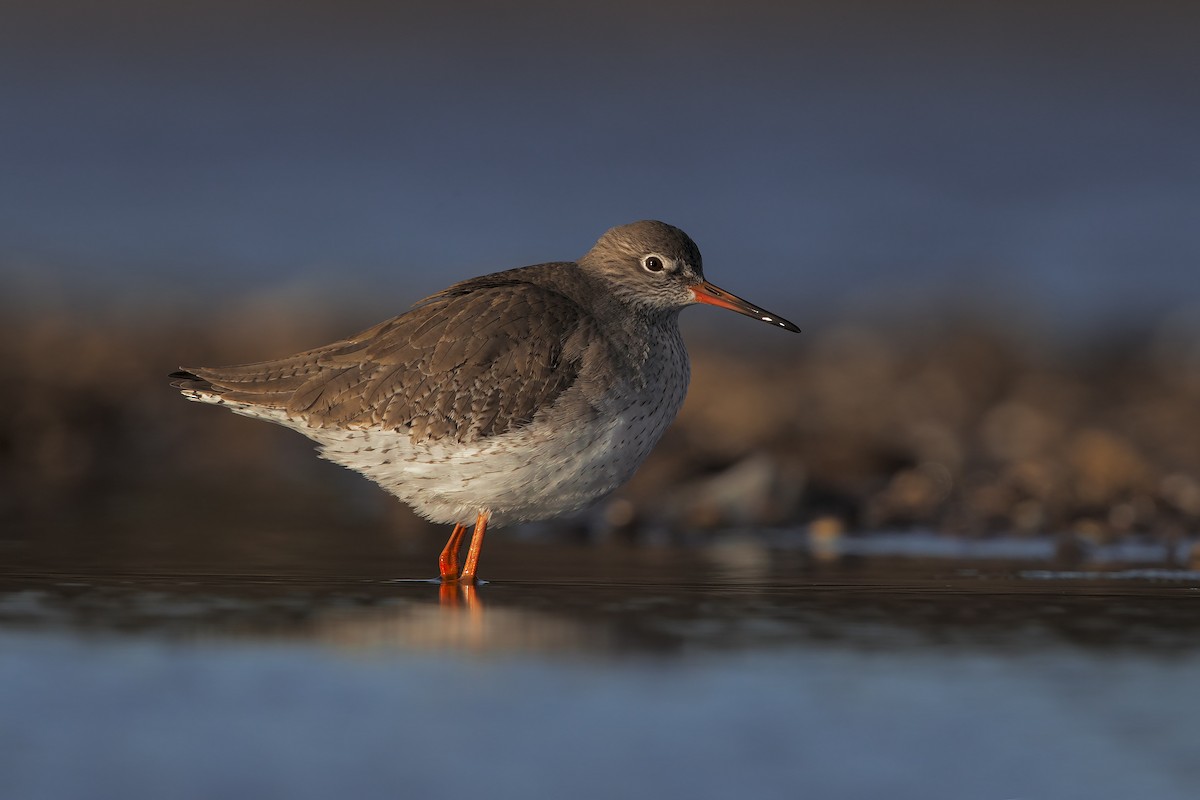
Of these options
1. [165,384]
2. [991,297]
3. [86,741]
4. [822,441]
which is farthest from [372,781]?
[991,297]

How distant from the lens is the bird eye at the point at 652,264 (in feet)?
33.9

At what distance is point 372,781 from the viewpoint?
4.82m

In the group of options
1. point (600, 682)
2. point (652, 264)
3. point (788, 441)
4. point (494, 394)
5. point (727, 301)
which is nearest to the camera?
point (600, 682)

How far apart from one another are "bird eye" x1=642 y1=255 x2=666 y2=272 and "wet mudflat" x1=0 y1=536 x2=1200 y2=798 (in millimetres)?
2215

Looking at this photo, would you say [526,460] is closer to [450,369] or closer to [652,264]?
[450,369]

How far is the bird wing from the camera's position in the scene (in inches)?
366

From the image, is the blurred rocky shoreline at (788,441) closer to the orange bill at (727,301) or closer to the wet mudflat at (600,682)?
the orange bill at (727,301)

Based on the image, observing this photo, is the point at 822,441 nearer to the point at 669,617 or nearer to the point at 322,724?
the point at 669,617

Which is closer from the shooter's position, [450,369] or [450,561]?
[450,369]

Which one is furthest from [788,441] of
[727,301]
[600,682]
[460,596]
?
[600,682]

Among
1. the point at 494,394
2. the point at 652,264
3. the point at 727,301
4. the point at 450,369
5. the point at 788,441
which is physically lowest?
the point at 494,394

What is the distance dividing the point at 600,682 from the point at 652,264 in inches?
182

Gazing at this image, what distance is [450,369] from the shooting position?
9461mm

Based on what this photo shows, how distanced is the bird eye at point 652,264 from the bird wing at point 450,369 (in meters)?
0.71
